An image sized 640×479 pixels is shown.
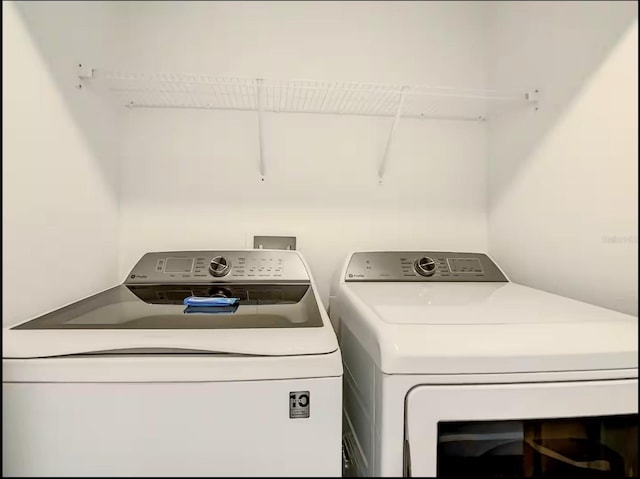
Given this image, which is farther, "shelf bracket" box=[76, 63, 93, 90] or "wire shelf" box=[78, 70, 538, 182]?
"wire shelf" box=[78, 70, 538, 182]

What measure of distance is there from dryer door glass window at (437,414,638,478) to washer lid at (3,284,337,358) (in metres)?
0.30

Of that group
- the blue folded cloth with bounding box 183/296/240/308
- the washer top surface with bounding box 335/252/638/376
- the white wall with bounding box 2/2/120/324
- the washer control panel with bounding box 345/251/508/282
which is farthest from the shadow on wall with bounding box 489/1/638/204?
the white wall with bounding box 2/2/120/324

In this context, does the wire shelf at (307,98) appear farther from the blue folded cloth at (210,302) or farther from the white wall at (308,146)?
the blue folded cloth at (210,302)

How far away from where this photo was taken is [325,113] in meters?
1.67

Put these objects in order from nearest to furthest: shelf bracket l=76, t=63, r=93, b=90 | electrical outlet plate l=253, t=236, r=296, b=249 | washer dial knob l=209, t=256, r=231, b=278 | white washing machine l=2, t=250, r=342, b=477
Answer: white washing machine l=2, t=250, r=342, b=477
shelf bracket l=76, t=63, r=93, b=90
washer dial knob l=209, t=256, r=231, b=278
electrical outlet plate l=253, t=236, r=296, b=249

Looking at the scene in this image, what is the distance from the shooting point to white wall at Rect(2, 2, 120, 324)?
861 millimetres

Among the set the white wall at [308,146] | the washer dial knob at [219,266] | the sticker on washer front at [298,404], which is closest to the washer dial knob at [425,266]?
the white wall at [308,146]

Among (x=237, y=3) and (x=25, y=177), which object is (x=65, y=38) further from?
(x=237, y=3)

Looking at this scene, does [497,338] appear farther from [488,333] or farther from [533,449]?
[533,449]

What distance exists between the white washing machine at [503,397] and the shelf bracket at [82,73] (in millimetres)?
1134

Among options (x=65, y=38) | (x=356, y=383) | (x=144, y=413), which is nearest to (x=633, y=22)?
(x=356, y=383)

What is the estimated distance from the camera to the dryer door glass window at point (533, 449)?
2.44ft

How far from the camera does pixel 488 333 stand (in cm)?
77

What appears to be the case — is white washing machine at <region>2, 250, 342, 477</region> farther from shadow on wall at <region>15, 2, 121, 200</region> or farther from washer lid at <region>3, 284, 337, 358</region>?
shadow on wall at <region>15, 2, 121, 200</region>
